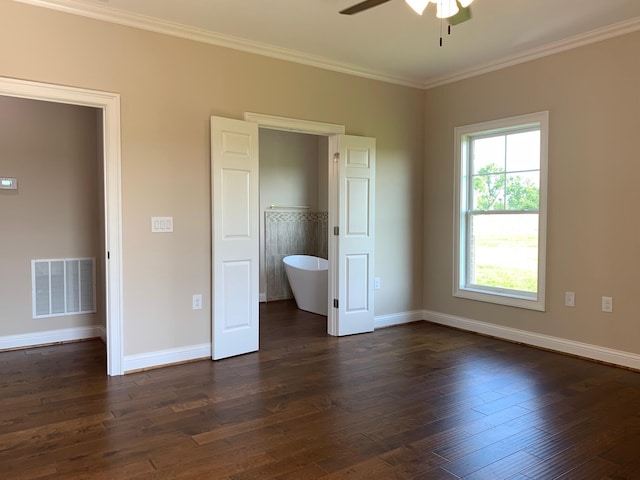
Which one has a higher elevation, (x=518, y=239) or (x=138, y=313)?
(x=518, y=239)

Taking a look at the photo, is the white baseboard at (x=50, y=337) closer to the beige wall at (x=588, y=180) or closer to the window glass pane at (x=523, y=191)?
the beige wall at (x=588, y=180)

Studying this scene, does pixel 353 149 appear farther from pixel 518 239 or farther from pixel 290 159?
pixel 290 159

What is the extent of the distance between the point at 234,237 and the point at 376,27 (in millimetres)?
2080

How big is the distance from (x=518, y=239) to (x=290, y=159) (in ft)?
12.3

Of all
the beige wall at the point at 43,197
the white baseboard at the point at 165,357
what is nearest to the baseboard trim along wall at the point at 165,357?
the white baseboard at the point at 165,357

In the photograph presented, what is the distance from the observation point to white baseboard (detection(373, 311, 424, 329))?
5.23 meters

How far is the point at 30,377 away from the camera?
11.7 feet

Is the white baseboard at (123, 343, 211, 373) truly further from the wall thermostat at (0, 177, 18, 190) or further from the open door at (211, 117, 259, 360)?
the wall thermostat at (0, 177, 18, 190)

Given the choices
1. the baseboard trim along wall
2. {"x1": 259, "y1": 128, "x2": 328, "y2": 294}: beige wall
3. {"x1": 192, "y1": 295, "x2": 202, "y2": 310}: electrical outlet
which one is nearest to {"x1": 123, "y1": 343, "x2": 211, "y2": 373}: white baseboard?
the baseboard trim along wall

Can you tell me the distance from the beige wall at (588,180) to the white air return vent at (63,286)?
160 inches

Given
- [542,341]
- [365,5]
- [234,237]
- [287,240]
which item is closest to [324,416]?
[234,237]

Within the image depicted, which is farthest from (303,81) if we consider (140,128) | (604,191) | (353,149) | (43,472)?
(43,472)

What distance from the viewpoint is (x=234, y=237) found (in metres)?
4.11

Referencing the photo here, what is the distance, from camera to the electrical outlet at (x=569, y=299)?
4199mm
